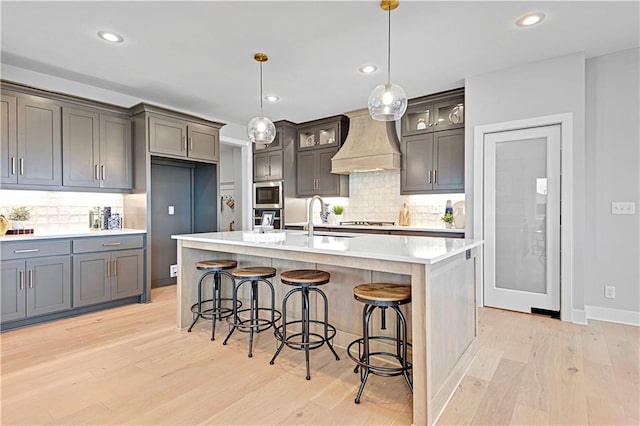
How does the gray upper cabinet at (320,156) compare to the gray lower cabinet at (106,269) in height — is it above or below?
above

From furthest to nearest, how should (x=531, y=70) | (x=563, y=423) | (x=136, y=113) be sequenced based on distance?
(x=136, y=113) → (x=531, y=70) → (x=563, y=423)

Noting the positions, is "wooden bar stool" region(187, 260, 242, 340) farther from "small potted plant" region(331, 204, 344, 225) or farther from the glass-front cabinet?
the glass-front cabinet

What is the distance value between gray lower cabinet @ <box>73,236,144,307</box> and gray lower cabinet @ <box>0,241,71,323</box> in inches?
4.3

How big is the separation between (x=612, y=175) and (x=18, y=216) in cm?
611

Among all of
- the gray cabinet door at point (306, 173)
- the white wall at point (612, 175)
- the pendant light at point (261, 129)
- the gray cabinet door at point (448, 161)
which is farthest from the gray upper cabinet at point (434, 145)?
the pendant light at point (261, 129)

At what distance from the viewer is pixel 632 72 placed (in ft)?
10.9

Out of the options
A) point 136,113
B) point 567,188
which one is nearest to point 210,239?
point 136,113

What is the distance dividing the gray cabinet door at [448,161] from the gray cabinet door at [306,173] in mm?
2117

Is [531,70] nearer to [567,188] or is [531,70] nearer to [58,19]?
[567,188]

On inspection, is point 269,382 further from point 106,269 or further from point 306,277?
point 106,269

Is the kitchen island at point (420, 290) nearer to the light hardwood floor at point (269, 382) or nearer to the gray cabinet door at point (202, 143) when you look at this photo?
the light hardwood floor at point (269, 382)

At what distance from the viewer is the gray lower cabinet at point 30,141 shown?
10.9 feet

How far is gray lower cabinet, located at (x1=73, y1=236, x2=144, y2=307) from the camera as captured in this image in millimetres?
3617

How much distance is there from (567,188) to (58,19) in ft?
15.7
